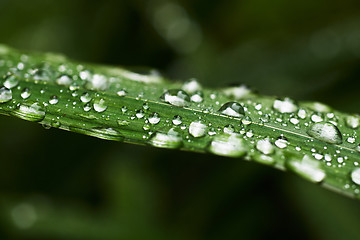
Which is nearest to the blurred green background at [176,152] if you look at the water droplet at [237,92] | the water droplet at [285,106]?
the water droplet at [237,92]

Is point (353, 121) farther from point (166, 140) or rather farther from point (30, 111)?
point (30, 111)

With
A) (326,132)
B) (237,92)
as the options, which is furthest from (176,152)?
(326,132)

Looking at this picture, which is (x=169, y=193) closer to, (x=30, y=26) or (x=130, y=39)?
(x=130, y=39)

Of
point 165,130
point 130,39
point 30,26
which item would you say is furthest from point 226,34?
point 165,130

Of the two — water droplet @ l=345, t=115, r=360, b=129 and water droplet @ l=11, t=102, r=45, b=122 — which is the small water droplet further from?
water droplet @ l=345, t=115, r=360, b=129

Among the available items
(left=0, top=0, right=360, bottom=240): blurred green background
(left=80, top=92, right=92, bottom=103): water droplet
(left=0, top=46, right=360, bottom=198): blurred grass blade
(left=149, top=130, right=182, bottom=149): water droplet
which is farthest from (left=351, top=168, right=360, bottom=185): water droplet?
(left=0, top=0, right=360, bottom=240): blurred green background

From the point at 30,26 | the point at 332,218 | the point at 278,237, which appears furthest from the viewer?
the point at 30,26
